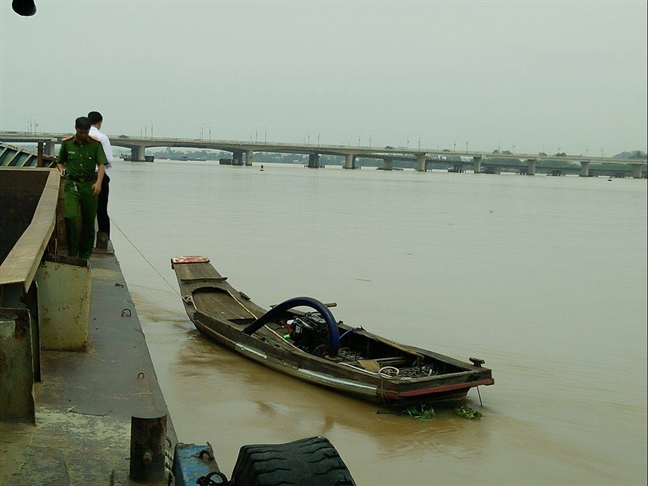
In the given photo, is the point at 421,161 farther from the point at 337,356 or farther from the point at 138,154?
the point at 337,356

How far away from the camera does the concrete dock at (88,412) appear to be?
3.75m

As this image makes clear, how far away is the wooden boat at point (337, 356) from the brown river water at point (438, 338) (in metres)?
0.26

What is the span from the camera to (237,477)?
2.96 m

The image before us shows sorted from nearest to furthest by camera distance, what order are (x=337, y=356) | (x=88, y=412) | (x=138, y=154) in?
(x=88, y=412) → (x=337, y=356) → (x=138, y=154)

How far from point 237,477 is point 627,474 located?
657cm

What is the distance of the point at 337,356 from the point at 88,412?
5.42m

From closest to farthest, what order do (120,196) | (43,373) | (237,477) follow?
(237,477) < (43,373) < (120,196)

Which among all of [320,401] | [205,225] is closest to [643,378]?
[320,401]

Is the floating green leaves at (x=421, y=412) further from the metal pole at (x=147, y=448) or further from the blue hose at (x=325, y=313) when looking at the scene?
the metal pole at (x=147, y=448)

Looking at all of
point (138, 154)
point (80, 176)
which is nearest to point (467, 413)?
point (80, 176)

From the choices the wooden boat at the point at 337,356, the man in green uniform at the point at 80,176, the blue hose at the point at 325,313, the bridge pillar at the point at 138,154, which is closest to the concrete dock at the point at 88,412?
the man in green uniform at the point at 80,176

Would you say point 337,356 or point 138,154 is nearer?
point 337,356

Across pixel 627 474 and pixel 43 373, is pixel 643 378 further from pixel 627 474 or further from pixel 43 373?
pixel 43 373

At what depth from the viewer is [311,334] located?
10.3 m
